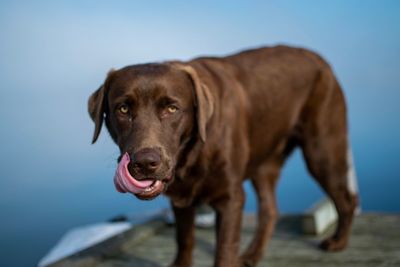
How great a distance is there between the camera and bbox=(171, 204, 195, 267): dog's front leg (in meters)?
3.34

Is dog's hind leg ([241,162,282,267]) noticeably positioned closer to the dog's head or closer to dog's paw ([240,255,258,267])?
dog's paw ([240,255,258,267])

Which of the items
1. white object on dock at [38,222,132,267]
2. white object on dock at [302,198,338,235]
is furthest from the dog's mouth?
white object on dock at [38,222,132,267]

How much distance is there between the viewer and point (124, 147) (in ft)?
8.13

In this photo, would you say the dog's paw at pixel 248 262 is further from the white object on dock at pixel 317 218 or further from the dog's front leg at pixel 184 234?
the white object on dock at pixel 317 218

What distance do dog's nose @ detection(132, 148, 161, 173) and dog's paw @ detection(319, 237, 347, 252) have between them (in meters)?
1.74

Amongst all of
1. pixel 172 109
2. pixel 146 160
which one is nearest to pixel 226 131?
pixel 172 109

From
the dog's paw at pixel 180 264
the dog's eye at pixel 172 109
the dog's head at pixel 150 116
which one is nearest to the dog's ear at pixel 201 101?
the dog's head at pixel 150 116

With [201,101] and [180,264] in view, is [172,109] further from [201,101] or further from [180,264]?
[180,264]

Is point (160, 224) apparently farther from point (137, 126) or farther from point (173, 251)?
point (137, 126)

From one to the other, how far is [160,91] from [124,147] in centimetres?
30

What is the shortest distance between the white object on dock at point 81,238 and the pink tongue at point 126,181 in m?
3.84

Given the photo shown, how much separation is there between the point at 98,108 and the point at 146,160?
0.56 m

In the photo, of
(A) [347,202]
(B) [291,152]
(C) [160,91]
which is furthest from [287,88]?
(C) [160,91]

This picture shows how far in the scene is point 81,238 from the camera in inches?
268
